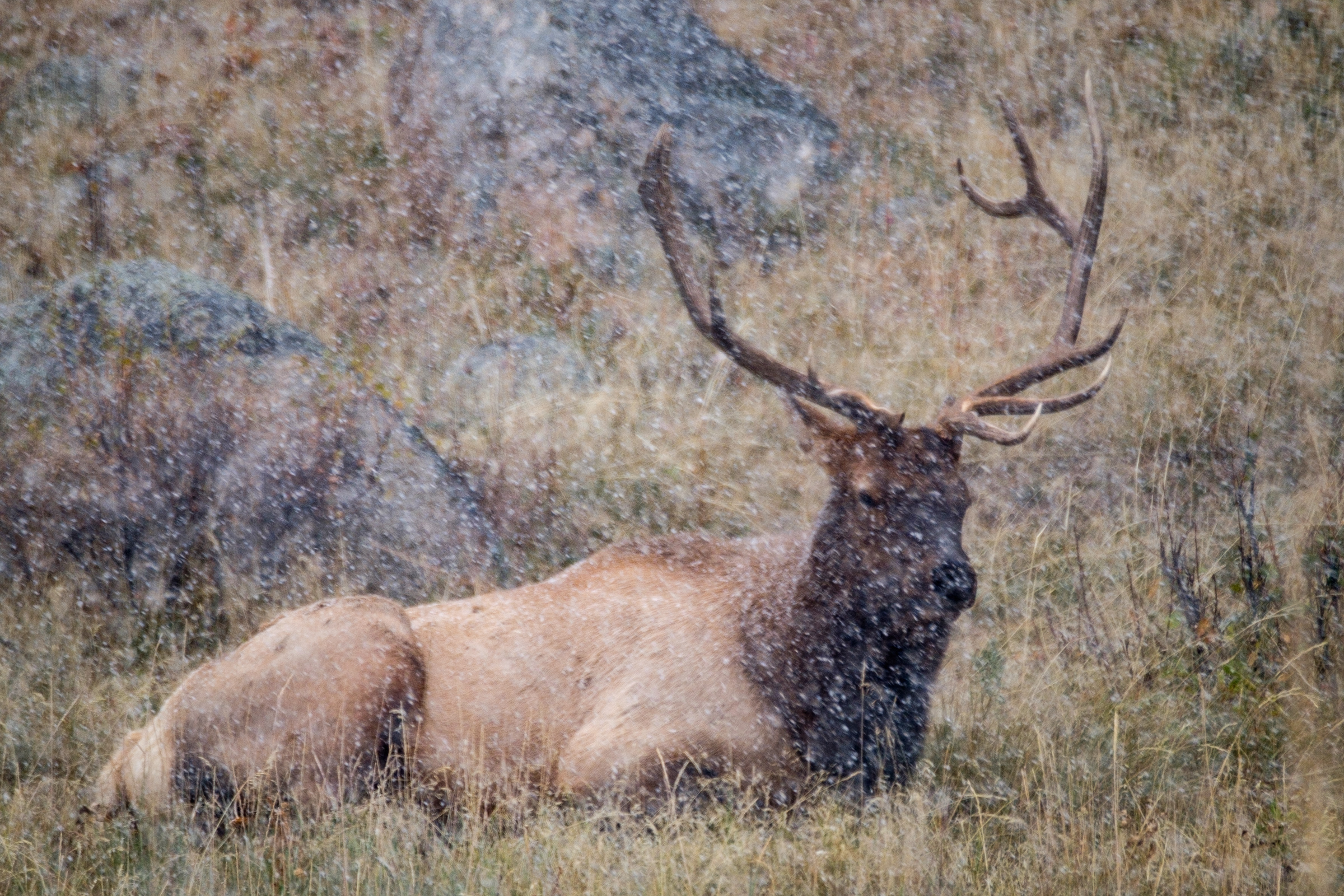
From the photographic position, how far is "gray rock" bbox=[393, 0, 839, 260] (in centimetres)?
969

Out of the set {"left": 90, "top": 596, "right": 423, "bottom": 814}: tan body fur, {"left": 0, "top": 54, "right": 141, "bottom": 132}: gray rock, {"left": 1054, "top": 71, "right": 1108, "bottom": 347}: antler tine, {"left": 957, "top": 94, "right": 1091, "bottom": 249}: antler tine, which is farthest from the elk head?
{"left": 0, "top": 54, "right": 141, "bottom": 132}: gray rock

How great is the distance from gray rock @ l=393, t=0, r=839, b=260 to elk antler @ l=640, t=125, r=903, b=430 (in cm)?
Result: 418

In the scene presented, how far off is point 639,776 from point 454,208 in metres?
Result: 6.43

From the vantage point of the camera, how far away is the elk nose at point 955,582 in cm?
434

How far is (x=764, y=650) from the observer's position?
4645 mm

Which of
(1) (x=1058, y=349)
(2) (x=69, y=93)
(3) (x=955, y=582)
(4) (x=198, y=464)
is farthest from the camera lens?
(2) (x=69, y=93)

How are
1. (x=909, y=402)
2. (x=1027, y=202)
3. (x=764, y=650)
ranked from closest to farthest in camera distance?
1. (x=764, y=650)
2. (x=1027, y=202)
3. (x=909, y=402)

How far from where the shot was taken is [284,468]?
6566 mm

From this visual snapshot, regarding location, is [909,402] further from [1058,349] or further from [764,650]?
[764,650]

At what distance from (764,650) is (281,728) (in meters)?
1.83

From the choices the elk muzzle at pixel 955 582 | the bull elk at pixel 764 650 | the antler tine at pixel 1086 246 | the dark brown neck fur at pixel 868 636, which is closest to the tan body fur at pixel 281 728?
the bull elk at pixel 764 650

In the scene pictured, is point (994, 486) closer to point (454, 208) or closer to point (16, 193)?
point (454, 208)

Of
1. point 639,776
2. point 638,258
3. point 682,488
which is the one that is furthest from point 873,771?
point 638,258

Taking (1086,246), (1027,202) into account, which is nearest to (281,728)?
(1086,246)
